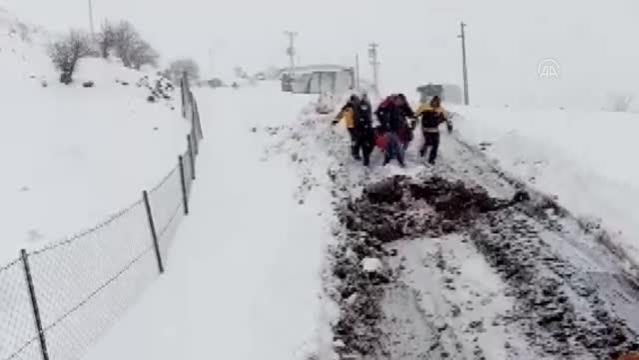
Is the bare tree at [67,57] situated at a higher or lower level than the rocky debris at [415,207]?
higher

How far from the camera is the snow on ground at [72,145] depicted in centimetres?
2303

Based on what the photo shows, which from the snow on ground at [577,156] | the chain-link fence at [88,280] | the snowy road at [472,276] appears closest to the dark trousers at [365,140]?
the snowy road at [472,276]

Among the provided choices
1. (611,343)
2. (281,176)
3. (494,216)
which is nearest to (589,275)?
(611,343)

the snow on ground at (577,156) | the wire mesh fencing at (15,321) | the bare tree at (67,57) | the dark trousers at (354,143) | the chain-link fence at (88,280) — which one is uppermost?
the bare tree at (67,57)

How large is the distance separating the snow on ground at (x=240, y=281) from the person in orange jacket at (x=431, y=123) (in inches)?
117

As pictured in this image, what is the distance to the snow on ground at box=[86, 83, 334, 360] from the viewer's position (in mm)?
9711

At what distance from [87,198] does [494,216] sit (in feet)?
45.3

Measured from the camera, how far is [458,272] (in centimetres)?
1185

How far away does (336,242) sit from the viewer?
13016 mm

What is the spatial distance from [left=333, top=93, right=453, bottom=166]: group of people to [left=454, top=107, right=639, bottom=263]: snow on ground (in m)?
1.61

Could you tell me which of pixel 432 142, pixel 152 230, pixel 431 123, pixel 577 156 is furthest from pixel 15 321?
pixel 577 156

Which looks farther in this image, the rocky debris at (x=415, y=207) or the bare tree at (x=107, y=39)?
the bare tree at (x=107, y=39)

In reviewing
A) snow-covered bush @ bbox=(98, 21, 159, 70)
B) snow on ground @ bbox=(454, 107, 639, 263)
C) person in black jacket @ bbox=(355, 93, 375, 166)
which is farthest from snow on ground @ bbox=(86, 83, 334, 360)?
snow-covered bush @ bbox=(98, 21, 159, 70)

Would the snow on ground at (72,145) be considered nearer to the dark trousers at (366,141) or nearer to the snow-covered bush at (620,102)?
the dark trousers at (366,141)
